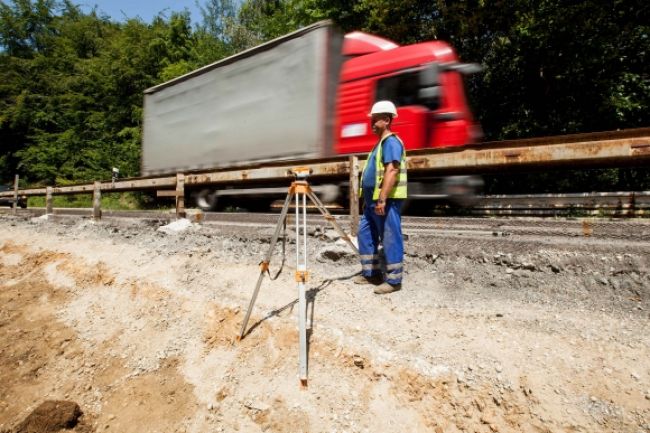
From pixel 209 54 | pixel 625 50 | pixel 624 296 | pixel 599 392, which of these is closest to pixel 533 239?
pixel 624 296

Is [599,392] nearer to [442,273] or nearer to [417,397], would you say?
[417,397]

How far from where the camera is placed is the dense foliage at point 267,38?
11.4 m

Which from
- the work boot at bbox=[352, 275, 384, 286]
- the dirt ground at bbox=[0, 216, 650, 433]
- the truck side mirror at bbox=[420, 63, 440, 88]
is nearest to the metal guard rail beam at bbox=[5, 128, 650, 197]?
the dirt ground at bbox=[0, 216, 650, 433]

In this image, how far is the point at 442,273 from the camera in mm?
3768

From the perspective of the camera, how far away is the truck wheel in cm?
1040

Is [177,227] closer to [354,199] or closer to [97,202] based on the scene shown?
[354,199]

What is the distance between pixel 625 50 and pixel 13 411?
1580 centimetres

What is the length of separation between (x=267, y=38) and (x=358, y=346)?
26.1m

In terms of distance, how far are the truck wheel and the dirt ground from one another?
5577 millimetres

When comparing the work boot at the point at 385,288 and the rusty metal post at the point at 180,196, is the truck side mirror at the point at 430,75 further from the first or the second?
the rusty metal post at the point at 180,196

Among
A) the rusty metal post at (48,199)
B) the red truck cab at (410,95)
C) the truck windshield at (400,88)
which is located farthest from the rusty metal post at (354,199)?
the rusty metal post at (48,199)

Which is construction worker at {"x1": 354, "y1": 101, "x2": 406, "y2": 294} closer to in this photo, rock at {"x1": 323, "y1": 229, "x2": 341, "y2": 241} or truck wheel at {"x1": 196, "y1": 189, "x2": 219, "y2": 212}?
rock at {"x1": 323, "y1": 229, "x2": 341, "y2": 241}

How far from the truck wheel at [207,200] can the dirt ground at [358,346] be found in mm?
5577

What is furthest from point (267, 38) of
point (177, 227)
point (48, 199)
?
point (177, 227)
